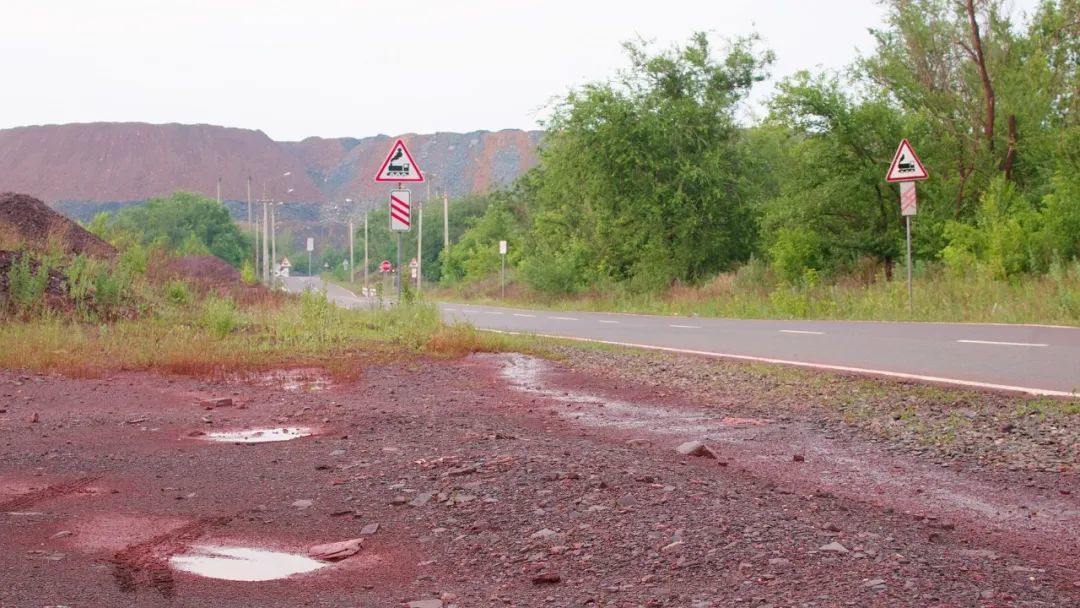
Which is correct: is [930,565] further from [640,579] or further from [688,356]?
[688,356]

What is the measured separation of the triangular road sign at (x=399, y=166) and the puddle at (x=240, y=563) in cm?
1424

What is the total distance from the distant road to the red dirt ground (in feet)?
12.1

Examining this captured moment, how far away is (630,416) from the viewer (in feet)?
33.0

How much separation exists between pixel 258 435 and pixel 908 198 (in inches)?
721

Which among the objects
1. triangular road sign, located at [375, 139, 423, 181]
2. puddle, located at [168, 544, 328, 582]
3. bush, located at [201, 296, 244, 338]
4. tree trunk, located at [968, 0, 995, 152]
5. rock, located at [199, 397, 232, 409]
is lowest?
puddle, located at [168, 544, 328, 582]

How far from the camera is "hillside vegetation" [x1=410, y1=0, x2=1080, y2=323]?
2658 centimetres

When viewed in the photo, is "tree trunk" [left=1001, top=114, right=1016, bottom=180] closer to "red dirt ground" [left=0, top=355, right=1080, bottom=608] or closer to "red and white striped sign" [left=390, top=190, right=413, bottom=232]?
"red and white striped sign" [left=390, top=190, right=413, bottom=232]

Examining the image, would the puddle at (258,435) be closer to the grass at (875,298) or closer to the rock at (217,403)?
the rock at (217,403)

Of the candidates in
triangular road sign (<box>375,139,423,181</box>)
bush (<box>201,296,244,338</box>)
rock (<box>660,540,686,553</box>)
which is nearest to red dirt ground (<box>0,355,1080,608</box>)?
rock (<box>660,540,686,553</box>)

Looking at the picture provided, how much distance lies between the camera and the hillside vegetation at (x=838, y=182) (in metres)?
26.6

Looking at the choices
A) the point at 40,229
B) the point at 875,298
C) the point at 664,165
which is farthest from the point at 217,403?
the point at 664,165

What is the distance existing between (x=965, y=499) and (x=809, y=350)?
982 centimetres

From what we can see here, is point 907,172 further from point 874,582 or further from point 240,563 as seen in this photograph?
point 240,563

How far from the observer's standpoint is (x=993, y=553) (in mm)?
4992
